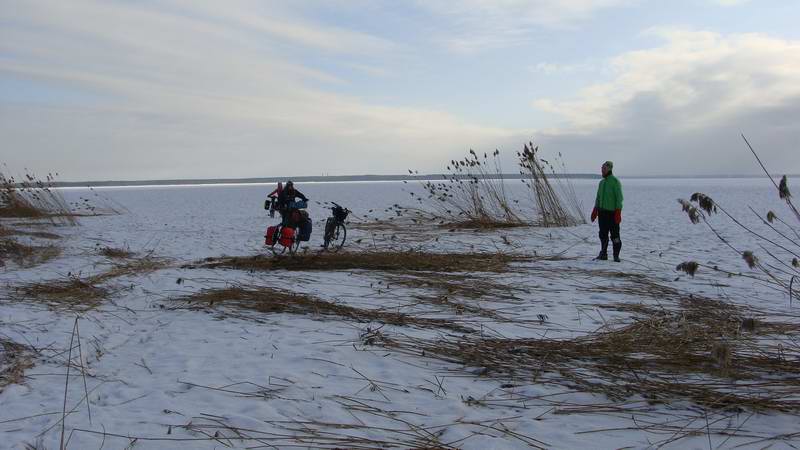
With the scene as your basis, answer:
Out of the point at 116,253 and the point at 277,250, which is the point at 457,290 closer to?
the point at 277,250

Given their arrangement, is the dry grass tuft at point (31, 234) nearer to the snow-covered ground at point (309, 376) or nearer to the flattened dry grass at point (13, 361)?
the snow-covered ground at point (309, 376)

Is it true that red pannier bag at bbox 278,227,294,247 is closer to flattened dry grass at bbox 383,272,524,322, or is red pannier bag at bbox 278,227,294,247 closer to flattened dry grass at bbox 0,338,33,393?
flattened dry grass at bbox 383,272,524,322

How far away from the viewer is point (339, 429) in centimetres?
297

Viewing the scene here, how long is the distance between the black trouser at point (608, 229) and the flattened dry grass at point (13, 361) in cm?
779

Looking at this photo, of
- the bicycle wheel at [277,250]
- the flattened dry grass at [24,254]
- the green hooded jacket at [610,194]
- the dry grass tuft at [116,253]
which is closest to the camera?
the flattened dry grass at [24,254]

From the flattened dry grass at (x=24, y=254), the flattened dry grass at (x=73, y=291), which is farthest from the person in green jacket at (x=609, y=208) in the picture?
the flattened dry grass at (x=24, y=254)

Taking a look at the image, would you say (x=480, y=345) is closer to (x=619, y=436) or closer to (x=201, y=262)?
(x=619, y=436)

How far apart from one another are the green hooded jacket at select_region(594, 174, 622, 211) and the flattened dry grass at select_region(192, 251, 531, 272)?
1.55 m

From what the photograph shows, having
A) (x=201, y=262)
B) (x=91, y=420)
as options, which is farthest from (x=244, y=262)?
(x=91, y=420)

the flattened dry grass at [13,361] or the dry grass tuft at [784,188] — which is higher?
the dry grass tuft at [784,188]

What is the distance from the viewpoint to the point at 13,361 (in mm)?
4016

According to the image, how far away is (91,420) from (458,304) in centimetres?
365

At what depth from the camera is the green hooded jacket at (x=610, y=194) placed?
8930mm

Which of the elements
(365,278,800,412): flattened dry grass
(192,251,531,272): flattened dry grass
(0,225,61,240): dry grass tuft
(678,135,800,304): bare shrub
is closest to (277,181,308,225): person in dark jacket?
(192,251,531,272): flattened dry grass
